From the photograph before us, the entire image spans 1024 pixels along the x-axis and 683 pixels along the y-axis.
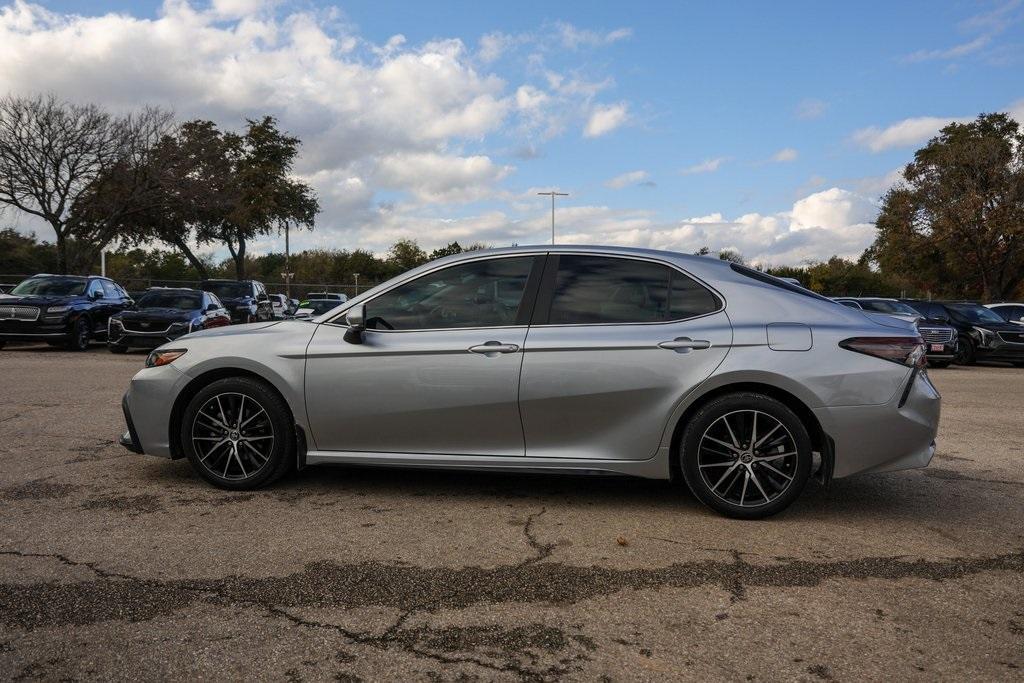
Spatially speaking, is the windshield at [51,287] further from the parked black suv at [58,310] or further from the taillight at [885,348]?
the taillight at [885,348]

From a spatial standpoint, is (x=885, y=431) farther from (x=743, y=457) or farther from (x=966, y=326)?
(x=966, y=326)

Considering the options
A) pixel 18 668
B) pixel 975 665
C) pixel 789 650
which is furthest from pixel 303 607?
pixel 975 665

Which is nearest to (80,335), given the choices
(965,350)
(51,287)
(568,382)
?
(51,287)

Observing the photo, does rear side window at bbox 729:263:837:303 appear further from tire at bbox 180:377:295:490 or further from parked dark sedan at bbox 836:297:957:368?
A: parked dark sedan at bbox 836:297:957:368

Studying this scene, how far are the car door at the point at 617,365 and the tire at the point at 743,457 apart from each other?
0.20 m

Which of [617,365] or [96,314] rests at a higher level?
[96,314]

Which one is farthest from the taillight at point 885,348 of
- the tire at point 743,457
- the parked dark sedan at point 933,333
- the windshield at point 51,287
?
the windshield at point 51,287

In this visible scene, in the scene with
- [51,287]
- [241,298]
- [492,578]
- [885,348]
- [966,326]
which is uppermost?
[51,287]

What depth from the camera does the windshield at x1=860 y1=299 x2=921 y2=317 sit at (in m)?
18.6

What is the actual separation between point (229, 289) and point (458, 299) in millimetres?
18966

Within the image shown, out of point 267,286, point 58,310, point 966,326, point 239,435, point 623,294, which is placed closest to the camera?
point 623,294

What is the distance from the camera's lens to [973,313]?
1955cm

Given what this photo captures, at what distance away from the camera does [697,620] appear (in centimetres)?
320

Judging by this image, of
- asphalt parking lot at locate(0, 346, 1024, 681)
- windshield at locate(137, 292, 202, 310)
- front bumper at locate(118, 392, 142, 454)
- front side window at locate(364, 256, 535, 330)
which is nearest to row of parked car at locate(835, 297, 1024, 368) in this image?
asphalt parking lot at locate(0, 346, 1024, 681)
